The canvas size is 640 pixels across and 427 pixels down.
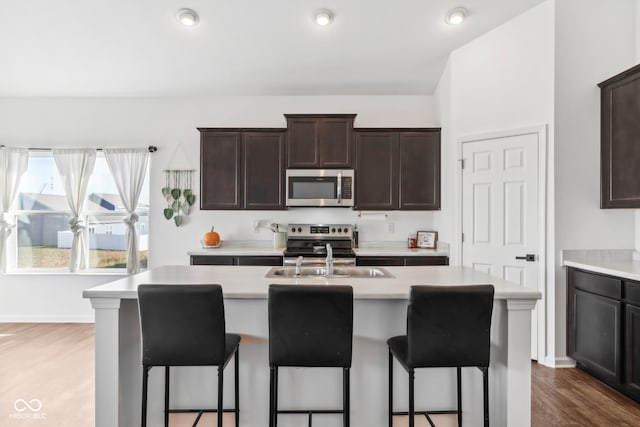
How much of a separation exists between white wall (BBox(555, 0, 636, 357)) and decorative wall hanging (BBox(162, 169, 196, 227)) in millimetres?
3949

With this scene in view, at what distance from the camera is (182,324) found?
168 centimetres

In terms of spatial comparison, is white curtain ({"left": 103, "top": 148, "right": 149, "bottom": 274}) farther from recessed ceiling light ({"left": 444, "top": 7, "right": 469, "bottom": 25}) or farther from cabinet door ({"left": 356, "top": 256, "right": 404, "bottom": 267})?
recessed ceiling light ({"left": 444, "top": 7, "right": 469, "bottom": 25})

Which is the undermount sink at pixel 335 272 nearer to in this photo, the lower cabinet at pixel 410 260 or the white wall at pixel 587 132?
the lower cabinet at pixel 410 260

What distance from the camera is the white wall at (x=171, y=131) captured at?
4457 mm

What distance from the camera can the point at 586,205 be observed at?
315cm

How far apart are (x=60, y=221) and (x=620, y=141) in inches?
236

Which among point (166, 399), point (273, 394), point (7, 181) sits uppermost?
point (7, 181)

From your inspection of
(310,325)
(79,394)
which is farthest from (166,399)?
(79,394)

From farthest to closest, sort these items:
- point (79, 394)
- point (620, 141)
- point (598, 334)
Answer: point (620, 141), point (598, 334), point (79, 394)

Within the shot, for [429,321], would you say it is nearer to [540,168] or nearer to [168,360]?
[168,360]

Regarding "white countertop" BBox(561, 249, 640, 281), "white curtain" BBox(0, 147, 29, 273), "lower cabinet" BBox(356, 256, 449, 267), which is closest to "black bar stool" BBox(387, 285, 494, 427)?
"white countertop" BBox(561, 249, 640, 281)

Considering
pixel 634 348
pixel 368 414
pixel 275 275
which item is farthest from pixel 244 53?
pixel 634 348

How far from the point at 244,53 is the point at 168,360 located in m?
3.18

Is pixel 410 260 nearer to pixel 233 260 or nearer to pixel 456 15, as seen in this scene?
pixel 233 260
